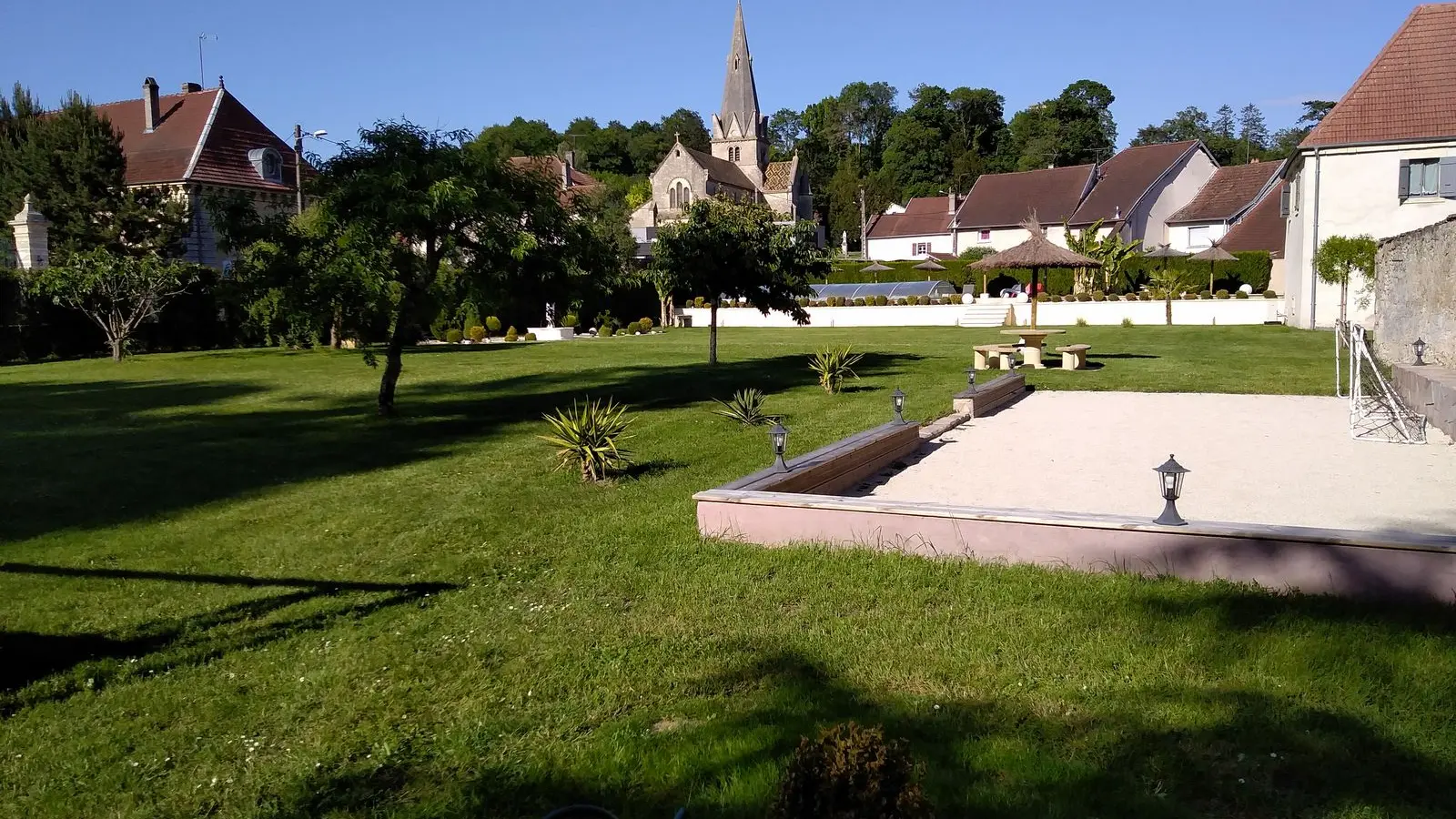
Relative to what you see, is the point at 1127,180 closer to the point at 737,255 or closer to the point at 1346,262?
the point at 1346,262

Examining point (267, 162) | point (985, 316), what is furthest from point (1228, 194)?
point (267, 162)

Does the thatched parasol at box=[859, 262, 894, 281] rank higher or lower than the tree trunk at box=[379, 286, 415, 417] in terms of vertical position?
higher

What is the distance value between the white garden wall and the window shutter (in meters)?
6.94

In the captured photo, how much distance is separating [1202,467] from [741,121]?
281ft

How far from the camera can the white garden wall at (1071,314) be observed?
34.2m

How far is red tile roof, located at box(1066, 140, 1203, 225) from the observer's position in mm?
57406

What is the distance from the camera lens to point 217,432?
42.2 feet

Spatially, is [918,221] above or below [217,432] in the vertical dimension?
above

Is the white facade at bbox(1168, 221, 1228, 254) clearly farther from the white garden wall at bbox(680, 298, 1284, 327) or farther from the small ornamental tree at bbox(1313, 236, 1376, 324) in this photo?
the small ornamental tree at bbox(1313, 236, 1376, 324)

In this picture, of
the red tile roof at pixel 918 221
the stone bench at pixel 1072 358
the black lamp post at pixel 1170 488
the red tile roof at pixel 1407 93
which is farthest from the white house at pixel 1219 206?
the black lamp post at pixel 1170 488

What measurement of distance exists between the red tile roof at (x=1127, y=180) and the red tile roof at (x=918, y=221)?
34.2 feet

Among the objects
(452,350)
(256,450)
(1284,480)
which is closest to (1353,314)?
(1284,480)

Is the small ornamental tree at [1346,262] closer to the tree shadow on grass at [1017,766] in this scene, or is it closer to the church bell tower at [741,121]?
the tree shadow on grass at [1017,766]

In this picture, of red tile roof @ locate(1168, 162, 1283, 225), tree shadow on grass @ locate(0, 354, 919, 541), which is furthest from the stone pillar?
red tile roof @ locate(1168, 162, 1283, 225)
